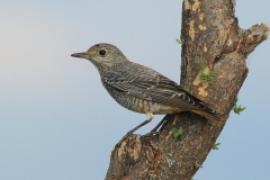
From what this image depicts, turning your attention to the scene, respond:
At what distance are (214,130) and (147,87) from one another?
1389 mm

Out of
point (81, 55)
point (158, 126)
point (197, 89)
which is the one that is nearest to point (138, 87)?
point (158, 126)

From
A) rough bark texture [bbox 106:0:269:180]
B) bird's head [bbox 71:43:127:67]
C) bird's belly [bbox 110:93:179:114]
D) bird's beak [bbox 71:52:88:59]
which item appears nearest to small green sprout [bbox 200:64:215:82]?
rough bark texture [bbox 106:0:269:180]

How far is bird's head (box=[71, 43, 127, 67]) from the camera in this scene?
11.8 meters

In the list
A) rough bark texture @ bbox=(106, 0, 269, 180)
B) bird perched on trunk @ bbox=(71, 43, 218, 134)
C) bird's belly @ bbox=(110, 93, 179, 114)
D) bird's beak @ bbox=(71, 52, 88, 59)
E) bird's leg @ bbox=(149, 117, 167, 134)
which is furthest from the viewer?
bird's beak @ bbox=(71, 52, 88, 59)

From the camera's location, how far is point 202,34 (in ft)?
34.2

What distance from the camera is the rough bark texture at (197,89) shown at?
980 centimetres

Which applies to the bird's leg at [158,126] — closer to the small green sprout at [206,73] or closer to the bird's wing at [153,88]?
the bird's wing at [153,88]

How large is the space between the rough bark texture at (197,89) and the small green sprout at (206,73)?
0.02 metres

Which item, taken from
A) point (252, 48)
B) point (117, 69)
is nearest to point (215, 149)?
point (252, 48)

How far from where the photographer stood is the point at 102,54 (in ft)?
38.7

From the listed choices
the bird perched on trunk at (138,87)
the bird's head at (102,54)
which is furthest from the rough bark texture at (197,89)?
the bird's head at (102,54)

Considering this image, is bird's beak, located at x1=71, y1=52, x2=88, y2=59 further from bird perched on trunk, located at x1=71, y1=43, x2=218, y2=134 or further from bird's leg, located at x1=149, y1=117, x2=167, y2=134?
bird's leg, located at x1=149, y1=117, x2=167, y2=134

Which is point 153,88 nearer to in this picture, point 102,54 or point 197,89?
point 197,89

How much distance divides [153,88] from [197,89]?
756 millimetres
